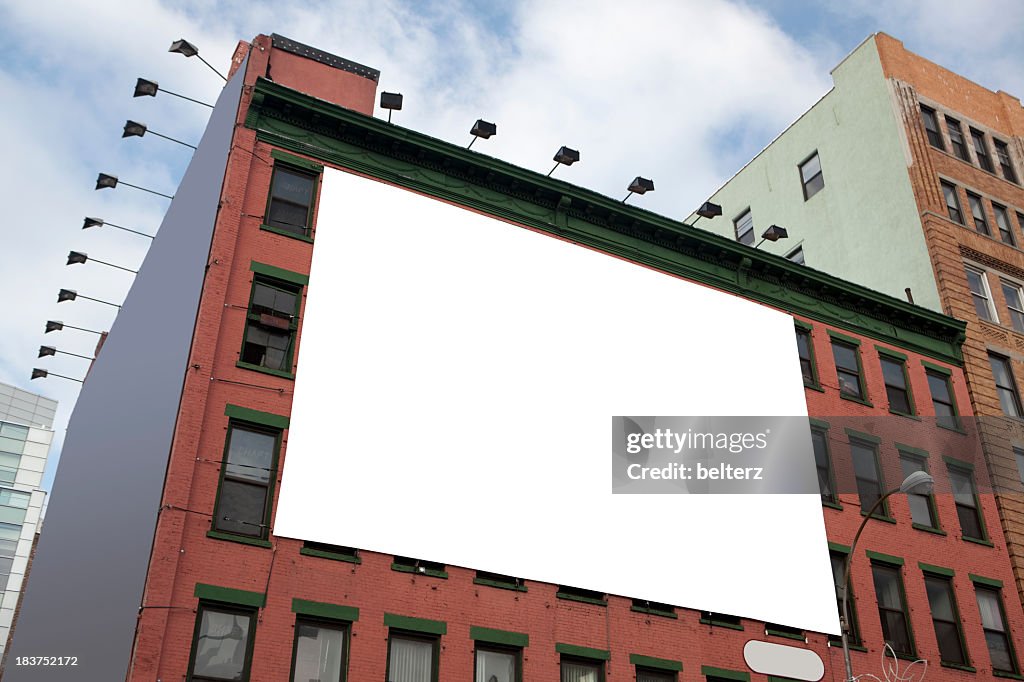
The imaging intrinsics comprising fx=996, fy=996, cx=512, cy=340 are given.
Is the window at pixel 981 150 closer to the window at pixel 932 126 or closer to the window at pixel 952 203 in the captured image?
the window at pixel 932 126

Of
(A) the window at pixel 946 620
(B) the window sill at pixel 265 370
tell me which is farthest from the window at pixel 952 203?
(B) the window sill at pixel 265 370

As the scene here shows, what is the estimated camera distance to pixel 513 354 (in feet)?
86.0

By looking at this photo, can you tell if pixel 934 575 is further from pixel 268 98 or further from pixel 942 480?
pixel 268 98

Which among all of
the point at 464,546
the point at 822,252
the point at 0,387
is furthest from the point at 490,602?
the point at 0,387

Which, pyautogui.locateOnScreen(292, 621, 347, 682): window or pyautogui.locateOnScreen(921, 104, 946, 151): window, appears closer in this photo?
pyautogui.locateOnScreen(292, 621, 347, 682): window

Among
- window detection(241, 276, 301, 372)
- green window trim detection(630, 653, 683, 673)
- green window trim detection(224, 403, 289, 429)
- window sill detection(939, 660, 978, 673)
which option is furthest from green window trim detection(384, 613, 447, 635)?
window sill detection(939, 660, 978, 673)

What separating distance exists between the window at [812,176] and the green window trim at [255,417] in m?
29.5

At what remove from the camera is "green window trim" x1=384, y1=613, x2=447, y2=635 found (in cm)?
2120

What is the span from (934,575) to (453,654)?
16247 millimetres

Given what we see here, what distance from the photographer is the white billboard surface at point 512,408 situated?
22672mm

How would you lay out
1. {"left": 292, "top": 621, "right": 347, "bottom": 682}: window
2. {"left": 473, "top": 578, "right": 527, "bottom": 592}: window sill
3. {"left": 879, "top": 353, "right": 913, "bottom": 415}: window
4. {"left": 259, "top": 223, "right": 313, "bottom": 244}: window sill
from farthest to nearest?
{"left": 879, "top": 353, "right": 913, "bottom": 415}: window
{"left": 259, "top": 223, "right": 313, "bottom": 244}: window sill
{"left": 473, "top": 578, "right": 527, "bottom": 592}: window sill
{"left": 292, "top": 621, "right": 347, "bottom": 682}: window

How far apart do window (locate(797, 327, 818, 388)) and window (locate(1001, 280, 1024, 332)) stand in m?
11.0

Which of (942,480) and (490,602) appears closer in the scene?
(490,602)

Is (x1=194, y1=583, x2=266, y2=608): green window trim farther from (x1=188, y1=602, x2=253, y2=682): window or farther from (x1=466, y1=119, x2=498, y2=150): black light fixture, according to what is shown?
(x1=466, y1=119, x2=498, y2=150): black light fixture
